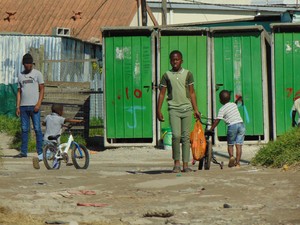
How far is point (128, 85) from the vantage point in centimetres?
2098

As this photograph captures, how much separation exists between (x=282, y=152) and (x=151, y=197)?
3145 millimetres

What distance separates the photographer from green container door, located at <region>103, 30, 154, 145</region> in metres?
20.9

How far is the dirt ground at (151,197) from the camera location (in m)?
9.35

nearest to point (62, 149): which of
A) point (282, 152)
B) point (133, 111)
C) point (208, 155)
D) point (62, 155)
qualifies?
point (62, 155)

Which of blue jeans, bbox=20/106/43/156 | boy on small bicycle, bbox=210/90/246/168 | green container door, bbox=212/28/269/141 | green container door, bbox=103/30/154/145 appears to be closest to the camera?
boy on small bicycle, bbox=210/90/246/168

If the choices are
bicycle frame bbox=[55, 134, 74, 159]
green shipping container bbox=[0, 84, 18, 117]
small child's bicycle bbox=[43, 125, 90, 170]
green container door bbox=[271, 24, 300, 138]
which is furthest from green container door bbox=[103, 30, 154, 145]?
green shipping container bbox=[0, 84, 18, 117]

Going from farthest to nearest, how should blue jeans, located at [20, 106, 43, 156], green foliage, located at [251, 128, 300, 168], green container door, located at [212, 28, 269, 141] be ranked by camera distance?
green container door, located at [212, 28, 269, 141] → blue jeans, located at [20, 106, 43, 156] → green foliage, located at [251, 128, 300, 168]

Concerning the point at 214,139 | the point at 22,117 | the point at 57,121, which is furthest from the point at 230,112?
the point at 214,139

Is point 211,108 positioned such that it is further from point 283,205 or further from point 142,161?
point 283,205

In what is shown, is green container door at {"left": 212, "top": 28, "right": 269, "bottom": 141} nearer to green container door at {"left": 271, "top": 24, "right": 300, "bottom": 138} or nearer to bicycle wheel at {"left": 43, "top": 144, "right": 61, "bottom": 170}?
green container door at {"left": 271, "top": 24, "right": 300, "bottom": 138}

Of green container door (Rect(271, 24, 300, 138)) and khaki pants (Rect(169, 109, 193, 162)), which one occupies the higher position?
green container door (Rect(271, 24, 300, 138))

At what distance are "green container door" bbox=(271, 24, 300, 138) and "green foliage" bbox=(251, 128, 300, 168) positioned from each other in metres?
6.57

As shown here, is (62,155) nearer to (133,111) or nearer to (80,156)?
(80,156)

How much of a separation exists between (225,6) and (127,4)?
7802 mm
